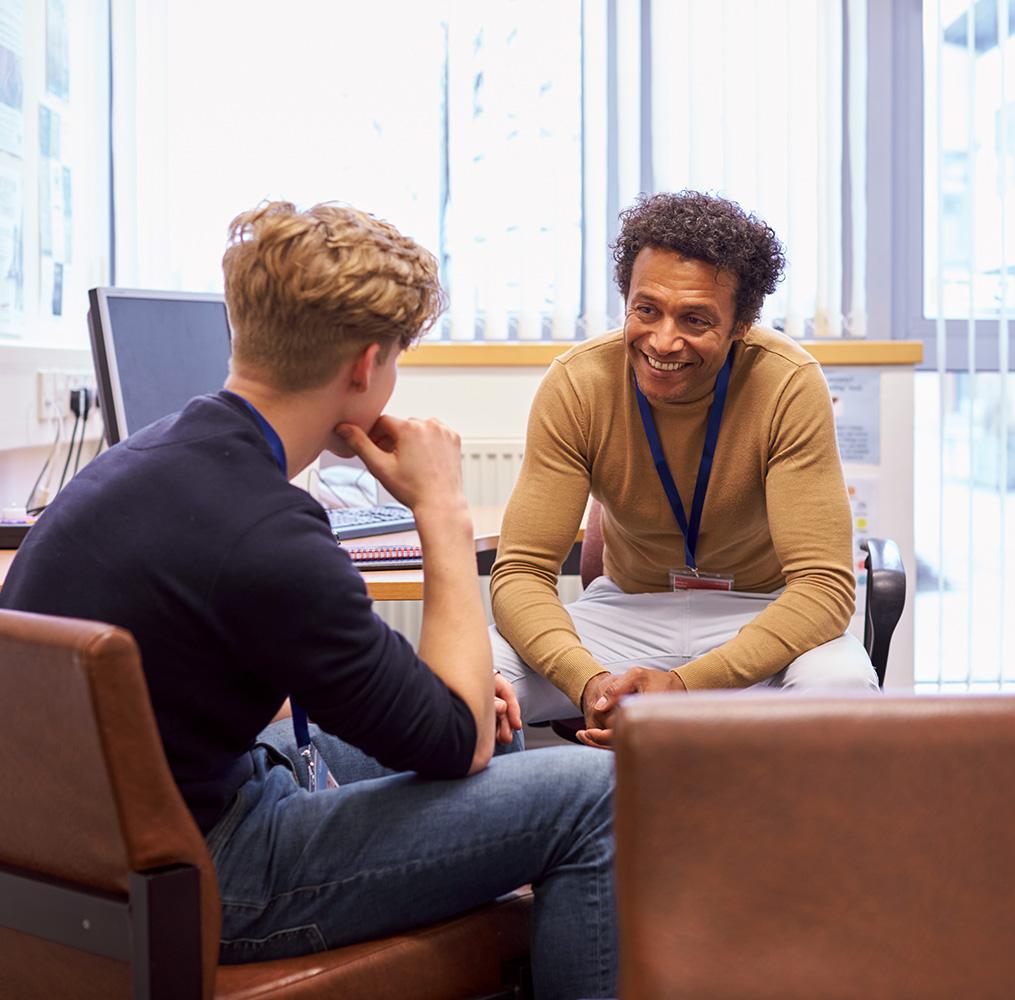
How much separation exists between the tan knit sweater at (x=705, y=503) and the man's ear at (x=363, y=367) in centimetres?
73

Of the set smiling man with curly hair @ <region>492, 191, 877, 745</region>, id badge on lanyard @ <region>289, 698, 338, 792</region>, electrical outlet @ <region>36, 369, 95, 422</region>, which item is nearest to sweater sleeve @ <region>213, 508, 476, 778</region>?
id badge on lanyard @ <region>289, 698, 338, 792</region>

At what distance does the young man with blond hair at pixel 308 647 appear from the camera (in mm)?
1110

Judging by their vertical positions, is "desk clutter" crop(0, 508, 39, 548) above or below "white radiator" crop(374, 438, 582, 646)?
below

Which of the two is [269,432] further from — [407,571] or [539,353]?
[539,353]

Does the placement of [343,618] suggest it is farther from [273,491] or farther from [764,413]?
[764,413]

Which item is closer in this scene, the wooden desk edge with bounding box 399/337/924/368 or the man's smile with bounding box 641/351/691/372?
the man's smile with bounding box 641/351/691/372

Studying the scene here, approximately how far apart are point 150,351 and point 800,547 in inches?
47.4

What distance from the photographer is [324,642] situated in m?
1.11

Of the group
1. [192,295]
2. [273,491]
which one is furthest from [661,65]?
[273,491]

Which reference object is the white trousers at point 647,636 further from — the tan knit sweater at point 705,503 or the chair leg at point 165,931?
the chair leg at point 165,931

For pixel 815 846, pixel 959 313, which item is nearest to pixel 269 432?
pixel 815 846

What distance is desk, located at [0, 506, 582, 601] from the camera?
192 centimetres

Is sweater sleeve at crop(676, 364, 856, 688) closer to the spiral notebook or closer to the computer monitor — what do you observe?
the spiral notebook

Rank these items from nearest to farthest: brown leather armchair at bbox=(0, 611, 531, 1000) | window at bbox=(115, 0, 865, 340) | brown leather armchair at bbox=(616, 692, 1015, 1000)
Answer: brown leather armchair at bbox=(616, 692, 1015, 1000) < brown leather armchair at bbox=(0, 611, 531, 1000) < window at bbox=(115, 0, 865, 340)
